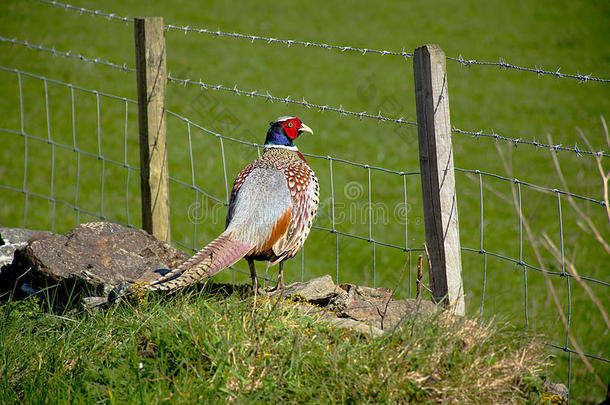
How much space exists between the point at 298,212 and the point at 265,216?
10.2 inches

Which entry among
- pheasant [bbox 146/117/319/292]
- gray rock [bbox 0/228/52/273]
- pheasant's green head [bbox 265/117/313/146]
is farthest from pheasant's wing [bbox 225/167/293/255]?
gray rock [bbox 0/228/52/273]

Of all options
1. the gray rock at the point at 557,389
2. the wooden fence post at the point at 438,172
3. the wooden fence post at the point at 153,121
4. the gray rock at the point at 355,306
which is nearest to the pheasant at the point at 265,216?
the gray rock at the point at 355,306

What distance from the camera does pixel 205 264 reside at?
3424 millimetres

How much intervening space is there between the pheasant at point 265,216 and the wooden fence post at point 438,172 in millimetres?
794

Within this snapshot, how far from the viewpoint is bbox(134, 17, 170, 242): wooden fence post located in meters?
4.69

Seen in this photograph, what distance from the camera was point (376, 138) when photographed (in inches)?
560

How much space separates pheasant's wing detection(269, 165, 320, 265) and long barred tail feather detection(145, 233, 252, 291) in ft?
1.00

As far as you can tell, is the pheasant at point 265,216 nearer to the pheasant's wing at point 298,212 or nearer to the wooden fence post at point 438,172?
the pheasant's wing at point 298,212

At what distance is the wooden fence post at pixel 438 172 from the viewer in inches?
139

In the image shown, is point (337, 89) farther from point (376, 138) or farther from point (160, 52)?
point (160, 52)

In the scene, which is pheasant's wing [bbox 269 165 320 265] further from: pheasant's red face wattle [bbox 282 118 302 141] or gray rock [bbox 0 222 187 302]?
gray rock [bbox 0 222 187 302]

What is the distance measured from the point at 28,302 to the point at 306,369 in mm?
2043

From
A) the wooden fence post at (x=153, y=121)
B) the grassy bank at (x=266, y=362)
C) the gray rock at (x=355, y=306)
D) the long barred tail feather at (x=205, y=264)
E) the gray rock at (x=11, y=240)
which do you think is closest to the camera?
the grassy bank at (x=266, y=362)

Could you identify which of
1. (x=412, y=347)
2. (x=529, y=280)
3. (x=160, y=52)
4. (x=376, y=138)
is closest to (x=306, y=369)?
(x=412, y=347)
